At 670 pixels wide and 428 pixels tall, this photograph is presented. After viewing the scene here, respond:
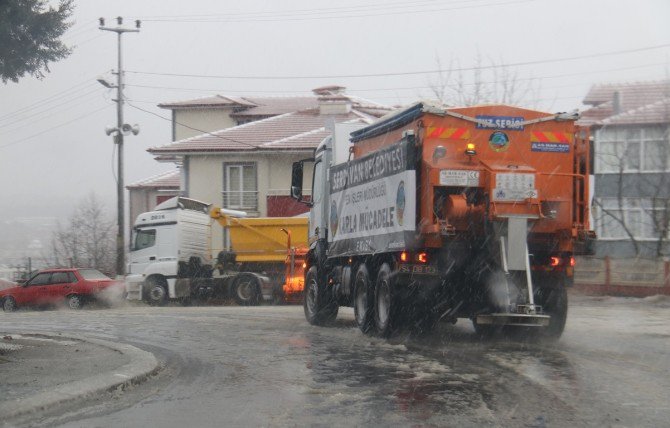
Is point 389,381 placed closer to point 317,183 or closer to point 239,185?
point 317,183

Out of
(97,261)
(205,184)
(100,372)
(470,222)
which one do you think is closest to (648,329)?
(470,222)

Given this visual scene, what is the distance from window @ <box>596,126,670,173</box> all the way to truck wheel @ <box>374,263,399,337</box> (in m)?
24.6

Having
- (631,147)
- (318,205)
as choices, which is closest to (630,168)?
(631,147)

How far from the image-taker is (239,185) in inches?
1644

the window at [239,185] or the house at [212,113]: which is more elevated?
the house at [212,113]

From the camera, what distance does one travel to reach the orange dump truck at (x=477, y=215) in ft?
40.3

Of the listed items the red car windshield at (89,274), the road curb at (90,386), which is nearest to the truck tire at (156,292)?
the red car windshield at (89,274)

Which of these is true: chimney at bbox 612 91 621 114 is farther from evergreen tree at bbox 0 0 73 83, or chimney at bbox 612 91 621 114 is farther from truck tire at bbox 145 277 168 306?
evergreen tree at bbox 0 0 73 83

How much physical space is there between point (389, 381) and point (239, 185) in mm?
32776

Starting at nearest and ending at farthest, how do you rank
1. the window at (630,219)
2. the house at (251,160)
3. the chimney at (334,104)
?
the window at (630,219), the house at (251,160), the chimney at (334,104)

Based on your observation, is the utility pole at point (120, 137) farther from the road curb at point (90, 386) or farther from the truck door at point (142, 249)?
the road curb at point (90, 386)

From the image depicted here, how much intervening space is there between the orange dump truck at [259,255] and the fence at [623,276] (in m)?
8.94

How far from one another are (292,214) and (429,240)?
28.3 metres

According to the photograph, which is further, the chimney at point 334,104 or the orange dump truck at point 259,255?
the chimney at point 334,104
